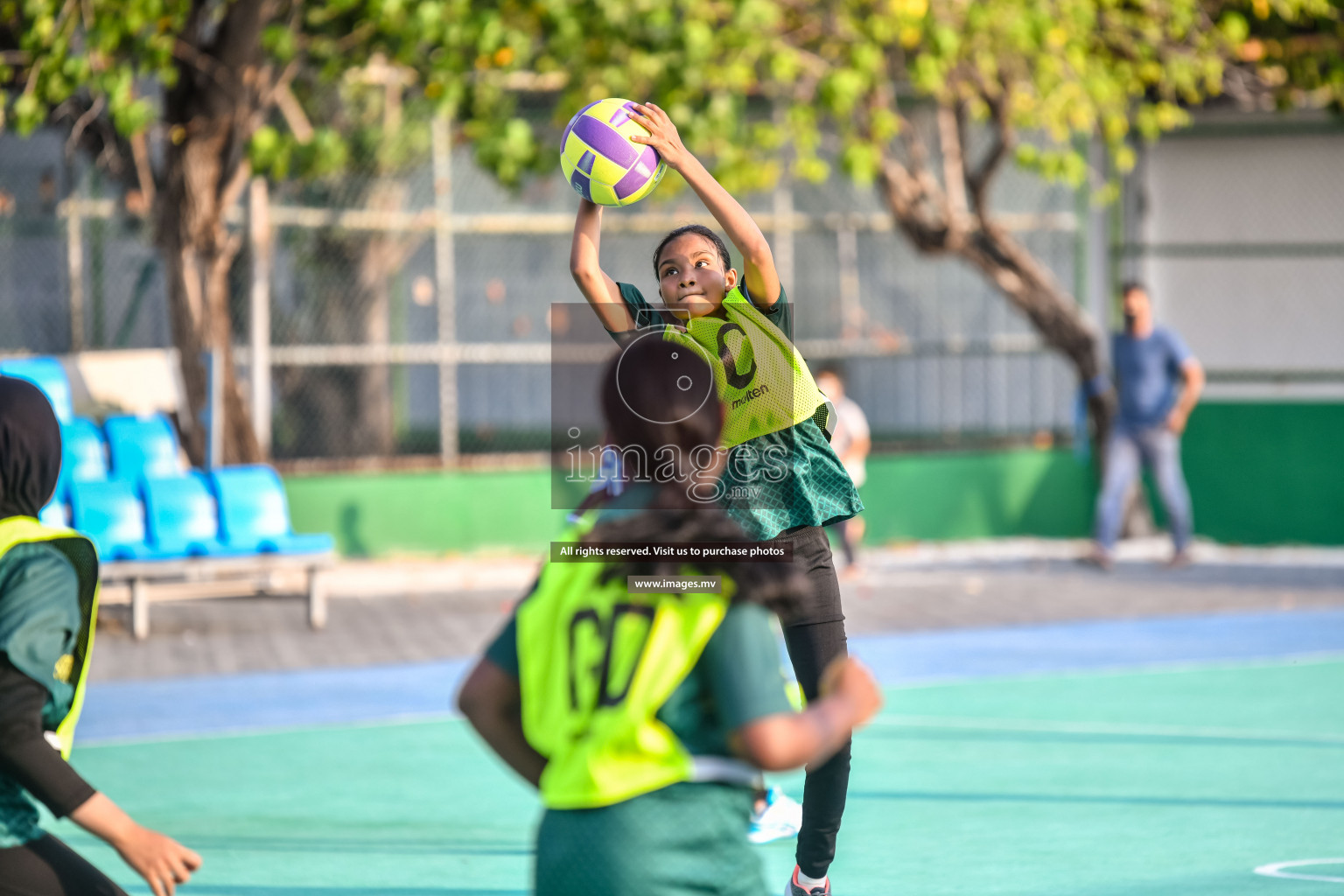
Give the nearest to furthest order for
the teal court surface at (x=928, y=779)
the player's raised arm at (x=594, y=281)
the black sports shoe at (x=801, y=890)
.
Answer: the player's raised arm at (x=594, y=281) < the black sports shoe at (x=801, y=890) < the teal court surface at (x=928, y=779)

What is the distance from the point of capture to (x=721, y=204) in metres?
4.38

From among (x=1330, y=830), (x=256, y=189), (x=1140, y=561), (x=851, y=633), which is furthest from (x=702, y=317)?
(x=1140, y=561)

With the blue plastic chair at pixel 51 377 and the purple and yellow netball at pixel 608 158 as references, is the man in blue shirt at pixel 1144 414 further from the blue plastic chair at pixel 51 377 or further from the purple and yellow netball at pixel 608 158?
the purple and yellow netball at pixel 608 158

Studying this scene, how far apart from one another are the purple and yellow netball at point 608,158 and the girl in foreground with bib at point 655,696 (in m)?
1.87

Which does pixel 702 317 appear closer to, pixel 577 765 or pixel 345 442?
pixel 577 765

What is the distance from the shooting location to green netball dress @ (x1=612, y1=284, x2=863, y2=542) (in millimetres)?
4645

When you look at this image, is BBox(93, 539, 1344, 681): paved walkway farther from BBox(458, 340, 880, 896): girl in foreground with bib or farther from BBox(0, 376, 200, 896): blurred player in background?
BBox(458, 340, 880, 896): girl in foreground with bib

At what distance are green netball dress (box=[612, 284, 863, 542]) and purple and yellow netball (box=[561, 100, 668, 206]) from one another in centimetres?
26

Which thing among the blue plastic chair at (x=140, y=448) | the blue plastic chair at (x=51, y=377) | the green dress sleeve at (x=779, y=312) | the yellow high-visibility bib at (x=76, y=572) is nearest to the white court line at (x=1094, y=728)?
the green dress sleeve at (x=779, y=312)

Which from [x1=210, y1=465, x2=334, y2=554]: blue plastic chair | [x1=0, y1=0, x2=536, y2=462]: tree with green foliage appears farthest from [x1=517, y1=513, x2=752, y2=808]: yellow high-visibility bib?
[x1=0, y1=0, x2=536, y2=462]: tree with green foliage

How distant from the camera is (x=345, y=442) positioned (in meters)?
15.5

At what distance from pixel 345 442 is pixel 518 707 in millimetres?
12743

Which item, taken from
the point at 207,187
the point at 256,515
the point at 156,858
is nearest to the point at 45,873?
the point at 156,858

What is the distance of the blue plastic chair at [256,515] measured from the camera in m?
11.5
